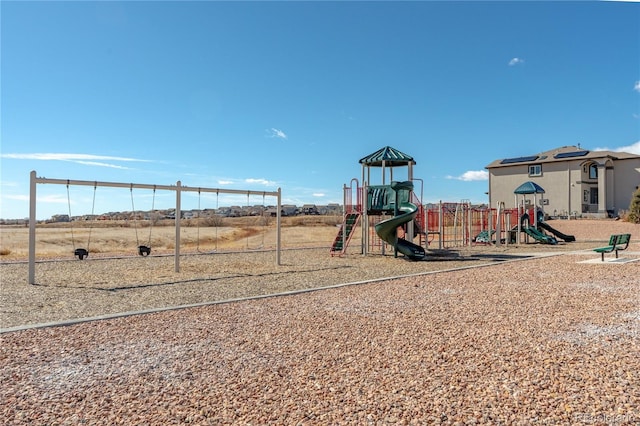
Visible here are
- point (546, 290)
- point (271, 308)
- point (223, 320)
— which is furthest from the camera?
point (546, 290)

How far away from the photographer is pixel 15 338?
5.34 m

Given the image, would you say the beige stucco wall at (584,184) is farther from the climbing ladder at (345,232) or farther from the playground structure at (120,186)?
the playground structure at (120,186)

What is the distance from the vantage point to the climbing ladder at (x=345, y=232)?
16422 mm

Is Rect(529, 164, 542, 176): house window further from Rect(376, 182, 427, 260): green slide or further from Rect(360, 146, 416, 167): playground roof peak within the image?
Rect(376, 182, 427, 260): green slide

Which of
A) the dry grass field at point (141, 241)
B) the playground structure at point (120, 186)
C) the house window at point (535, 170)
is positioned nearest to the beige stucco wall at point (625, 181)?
the house window at point (535, 170)

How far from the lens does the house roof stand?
40797 mm

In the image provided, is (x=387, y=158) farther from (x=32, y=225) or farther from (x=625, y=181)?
(x=625, y=181)

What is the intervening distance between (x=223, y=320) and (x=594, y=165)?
44181 millimetres

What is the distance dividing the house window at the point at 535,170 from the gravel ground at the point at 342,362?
129ft

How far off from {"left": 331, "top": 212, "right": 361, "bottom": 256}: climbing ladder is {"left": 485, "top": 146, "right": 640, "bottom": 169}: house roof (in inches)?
1295

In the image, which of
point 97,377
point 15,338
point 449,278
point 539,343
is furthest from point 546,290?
point 15,338

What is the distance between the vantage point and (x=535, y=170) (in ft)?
145

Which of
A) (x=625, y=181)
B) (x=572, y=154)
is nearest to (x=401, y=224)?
(x=572, y=154)

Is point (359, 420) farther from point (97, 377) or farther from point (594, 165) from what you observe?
point (594, 165)
